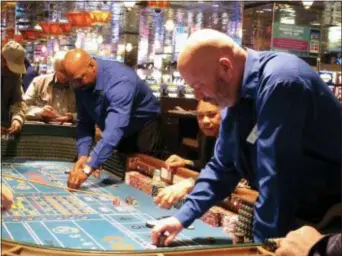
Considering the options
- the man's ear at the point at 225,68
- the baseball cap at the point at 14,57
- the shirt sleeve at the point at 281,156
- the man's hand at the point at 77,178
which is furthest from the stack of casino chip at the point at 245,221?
the baseball cap at the point at 14,57

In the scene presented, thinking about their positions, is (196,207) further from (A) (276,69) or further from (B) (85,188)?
(B) (85,188)

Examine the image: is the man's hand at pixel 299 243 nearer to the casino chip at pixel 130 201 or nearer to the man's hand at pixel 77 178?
the casino chip at pixel 130 201

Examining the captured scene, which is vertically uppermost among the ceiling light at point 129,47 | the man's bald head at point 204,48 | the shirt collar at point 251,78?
the man's bald head at point 204,48

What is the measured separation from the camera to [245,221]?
7.90 ft

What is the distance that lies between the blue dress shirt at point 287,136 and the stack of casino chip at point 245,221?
1.03 feet

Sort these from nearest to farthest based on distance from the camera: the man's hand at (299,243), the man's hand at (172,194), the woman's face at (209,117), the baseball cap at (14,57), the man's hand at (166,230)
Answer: the man's hand at (299,243) → the man's hand at (166,230) → the man's hand at (172,194) → the woman's face at (209,117) → the baseball cap at (14,57)

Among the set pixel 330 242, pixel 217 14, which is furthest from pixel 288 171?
pixel 217 14

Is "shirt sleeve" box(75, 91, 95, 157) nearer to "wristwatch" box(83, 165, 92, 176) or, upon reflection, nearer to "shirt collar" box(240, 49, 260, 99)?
"wristwatch" box(83, 165, 92, 176)

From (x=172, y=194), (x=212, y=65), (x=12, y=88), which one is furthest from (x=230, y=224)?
(x=12, y=88)

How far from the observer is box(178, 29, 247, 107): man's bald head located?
1991mm

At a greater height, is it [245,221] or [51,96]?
[245,221]

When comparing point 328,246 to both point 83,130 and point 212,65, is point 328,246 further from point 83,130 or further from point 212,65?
point 83,130

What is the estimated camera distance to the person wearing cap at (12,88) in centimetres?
469

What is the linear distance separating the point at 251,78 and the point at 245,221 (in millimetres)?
681
